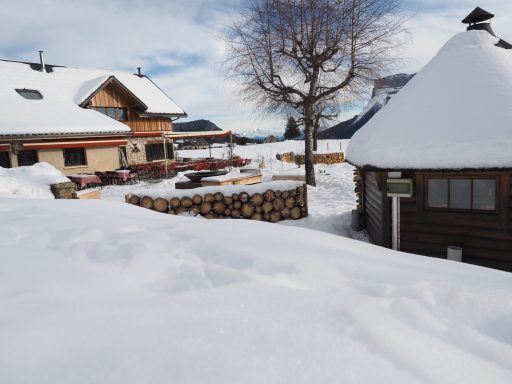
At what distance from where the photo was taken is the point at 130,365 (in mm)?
1564

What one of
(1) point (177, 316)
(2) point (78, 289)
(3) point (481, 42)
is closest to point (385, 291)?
(1) point (177, 316)

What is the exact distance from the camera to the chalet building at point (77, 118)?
15.4 m

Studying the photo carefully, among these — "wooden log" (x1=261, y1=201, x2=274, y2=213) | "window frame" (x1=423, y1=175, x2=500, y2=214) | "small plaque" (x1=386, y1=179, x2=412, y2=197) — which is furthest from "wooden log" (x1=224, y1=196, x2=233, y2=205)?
"window frame" (x1=423, y1=175, x2=500, y2=214)

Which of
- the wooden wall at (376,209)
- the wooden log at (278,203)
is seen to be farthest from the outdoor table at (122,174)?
the wooden wall at (376,209)

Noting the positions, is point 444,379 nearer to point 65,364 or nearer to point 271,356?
point 271,356

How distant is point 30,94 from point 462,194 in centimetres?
2049

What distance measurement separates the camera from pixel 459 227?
18.2 ft

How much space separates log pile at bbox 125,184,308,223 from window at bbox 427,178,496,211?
403cm

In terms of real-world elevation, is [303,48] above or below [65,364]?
above

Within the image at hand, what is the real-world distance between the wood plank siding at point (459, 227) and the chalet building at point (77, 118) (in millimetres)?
15179

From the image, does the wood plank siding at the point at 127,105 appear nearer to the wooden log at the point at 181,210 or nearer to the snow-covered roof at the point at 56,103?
the snow-covered roof at the point at 56,103

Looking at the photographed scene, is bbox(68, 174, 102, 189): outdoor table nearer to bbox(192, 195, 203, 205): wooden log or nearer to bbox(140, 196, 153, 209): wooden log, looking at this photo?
bbox(140, 196, 153, 209): wooden log

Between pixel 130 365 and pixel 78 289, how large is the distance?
898 millimetres

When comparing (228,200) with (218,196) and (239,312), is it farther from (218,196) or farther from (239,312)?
(239,312)
